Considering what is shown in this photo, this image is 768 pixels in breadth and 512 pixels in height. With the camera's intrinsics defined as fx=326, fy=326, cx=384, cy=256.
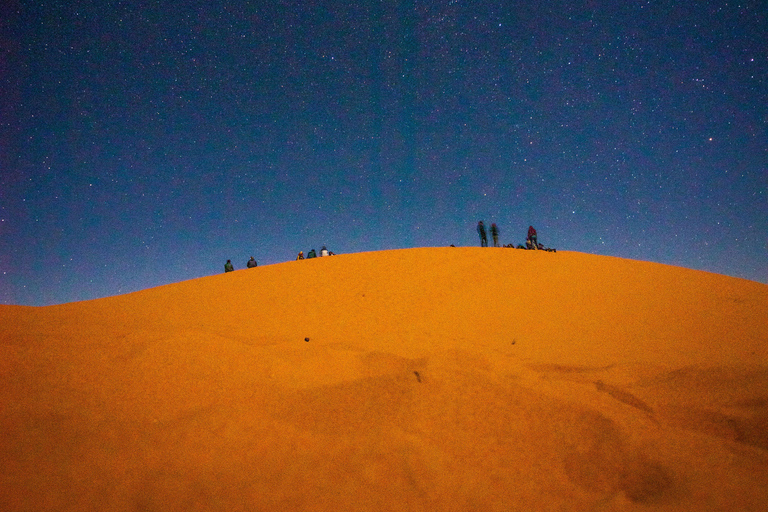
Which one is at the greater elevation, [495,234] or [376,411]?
[495,234]

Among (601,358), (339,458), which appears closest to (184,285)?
(339,458)

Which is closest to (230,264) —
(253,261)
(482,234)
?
(253,261)

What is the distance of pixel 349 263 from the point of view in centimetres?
1293

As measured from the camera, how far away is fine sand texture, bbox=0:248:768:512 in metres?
2.91

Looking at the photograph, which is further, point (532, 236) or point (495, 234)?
point (495, 234)

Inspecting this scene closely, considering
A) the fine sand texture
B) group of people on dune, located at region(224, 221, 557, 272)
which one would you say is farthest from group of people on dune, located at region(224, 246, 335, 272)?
the fine sand texture

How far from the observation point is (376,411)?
13.5 ft

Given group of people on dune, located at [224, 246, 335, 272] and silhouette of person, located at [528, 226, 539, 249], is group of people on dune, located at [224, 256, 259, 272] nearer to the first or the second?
group of people on dune, located at [224, 246, 335, 272]

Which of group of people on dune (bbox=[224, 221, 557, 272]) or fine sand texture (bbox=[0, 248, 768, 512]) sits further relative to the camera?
group of people on dune (bbox=[224, 221, 557, 272])

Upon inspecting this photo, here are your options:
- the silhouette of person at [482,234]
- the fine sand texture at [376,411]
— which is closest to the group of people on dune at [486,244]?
the silhouette of person at [482,234]

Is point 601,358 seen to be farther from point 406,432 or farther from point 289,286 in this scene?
point 289,286

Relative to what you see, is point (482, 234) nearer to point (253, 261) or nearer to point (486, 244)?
point (486, 244)

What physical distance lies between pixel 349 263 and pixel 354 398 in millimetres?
8799

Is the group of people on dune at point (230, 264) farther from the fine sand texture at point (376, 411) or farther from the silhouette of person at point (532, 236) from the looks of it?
the silhouette of person at point (532, 236)
